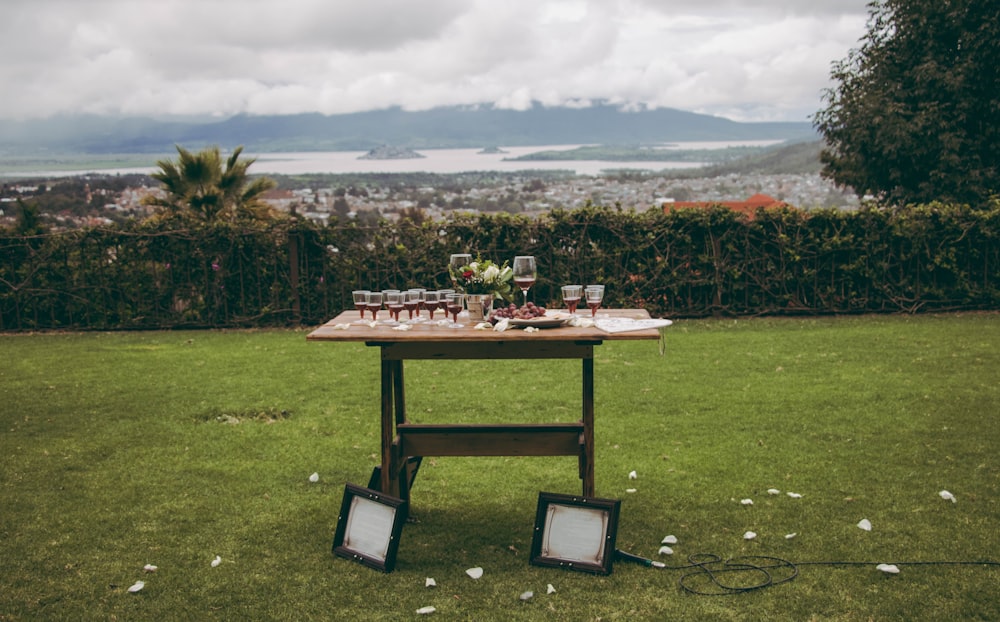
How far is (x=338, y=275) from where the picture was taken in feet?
41.3

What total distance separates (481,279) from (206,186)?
471 inches

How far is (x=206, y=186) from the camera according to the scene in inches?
603

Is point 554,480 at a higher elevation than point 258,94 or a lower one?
lower

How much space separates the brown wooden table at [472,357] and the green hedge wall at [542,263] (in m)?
7.39

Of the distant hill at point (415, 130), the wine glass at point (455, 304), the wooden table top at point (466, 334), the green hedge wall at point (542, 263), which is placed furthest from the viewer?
the distant hill at point (415, 130)

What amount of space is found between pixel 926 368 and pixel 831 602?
575cm

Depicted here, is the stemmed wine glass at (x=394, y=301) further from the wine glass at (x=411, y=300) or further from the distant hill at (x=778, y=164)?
the distant hill at (x=778, y=164)

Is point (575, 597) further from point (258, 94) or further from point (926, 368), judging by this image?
point (258, 94)

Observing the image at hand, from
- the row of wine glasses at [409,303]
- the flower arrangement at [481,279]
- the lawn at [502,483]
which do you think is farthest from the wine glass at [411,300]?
the lawn at [502,483]

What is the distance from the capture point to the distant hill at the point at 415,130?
51844 mm

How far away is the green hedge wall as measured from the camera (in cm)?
1245

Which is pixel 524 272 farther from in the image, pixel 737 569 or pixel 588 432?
pixel 737 569

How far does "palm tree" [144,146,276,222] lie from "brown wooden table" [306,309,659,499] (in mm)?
10716

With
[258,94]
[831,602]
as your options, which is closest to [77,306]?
[831,602]
